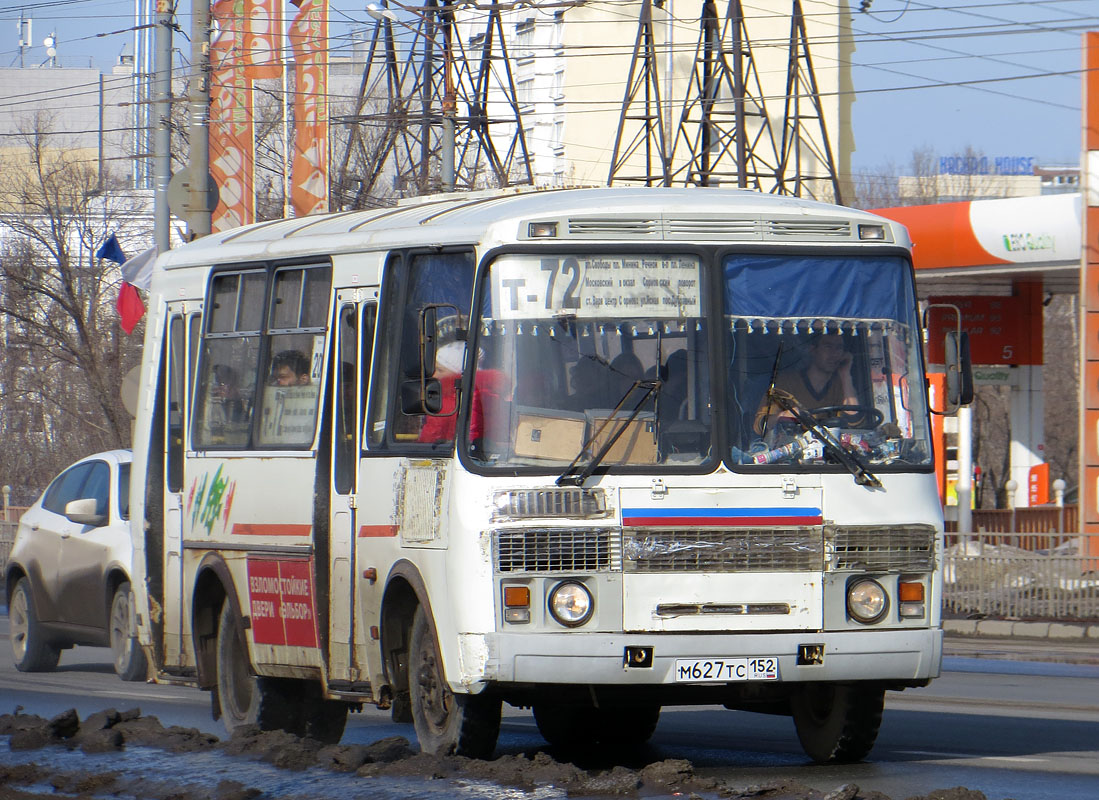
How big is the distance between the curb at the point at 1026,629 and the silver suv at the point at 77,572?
1012 centimetres

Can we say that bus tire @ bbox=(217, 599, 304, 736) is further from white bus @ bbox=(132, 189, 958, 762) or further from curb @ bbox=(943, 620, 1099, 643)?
curb @ bbox=(943, 620, 1099, 643)

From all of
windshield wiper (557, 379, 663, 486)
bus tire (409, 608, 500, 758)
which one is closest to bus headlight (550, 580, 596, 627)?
windshield wiper (557, 379, 663, 486)

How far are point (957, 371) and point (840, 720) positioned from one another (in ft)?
5.94

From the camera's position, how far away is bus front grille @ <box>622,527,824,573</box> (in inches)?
323

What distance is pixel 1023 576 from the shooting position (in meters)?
21.5

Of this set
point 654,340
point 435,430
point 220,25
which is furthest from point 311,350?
point 220,25

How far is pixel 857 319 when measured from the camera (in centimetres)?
884

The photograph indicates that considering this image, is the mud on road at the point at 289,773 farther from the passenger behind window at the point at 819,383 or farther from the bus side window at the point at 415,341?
the passenger behind window at the point at 819,383

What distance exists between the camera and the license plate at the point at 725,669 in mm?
8203

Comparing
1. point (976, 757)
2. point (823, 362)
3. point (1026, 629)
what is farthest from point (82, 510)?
point (1026, 629)

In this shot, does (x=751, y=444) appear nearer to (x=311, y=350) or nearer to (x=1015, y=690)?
(x=311, y=350)

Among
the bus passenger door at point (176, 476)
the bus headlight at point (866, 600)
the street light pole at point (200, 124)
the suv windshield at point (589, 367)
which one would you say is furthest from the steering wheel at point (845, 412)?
the street light pole at point (200, 124)

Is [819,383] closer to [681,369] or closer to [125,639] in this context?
[681,369]

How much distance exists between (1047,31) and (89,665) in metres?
16.7
